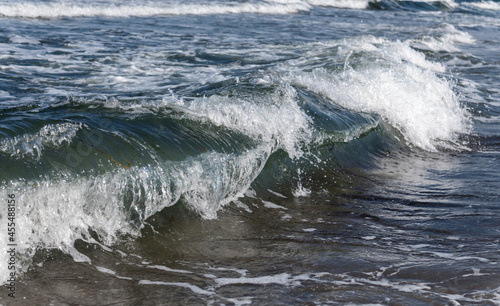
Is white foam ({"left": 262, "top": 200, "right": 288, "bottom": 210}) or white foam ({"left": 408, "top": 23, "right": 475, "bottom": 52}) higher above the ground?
white foam ({"left": 408, "top": 23, "right": 475, "bottom": 52})

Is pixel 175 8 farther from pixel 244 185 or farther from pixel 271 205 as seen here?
pixel 271 205

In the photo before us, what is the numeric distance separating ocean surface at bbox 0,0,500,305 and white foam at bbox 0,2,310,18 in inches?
298

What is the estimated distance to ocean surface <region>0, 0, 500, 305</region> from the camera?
11.0 feet

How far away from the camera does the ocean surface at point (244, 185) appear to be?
335 cm

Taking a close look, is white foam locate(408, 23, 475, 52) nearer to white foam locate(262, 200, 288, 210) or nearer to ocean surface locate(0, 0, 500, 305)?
ocean surface locate(0, 0, 500, 305)

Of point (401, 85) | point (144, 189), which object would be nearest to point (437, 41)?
point (401, 85)

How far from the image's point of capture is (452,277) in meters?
3.43

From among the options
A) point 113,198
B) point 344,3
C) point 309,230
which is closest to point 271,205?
point 309,230

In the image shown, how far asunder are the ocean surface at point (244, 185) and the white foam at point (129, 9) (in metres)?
7.57

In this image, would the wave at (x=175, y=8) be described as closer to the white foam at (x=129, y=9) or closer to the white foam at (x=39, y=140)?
the white foam at (x=129, y=9)

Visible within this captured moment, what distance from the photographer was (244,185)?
4.97 m

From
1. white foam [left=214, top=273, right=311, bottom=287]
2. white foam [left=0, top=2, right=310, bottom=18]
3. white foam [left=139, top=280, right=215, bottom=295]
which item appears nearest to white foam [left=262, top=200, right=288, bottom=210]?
white foam [left=214, top=273, right=311, bottom=287]

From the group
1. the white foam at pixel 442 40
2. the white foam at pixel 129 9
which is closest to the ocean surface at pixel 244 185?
the white foam at pixel 442 40

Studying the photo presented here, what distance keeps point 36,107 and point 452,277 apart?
13.9 ft
